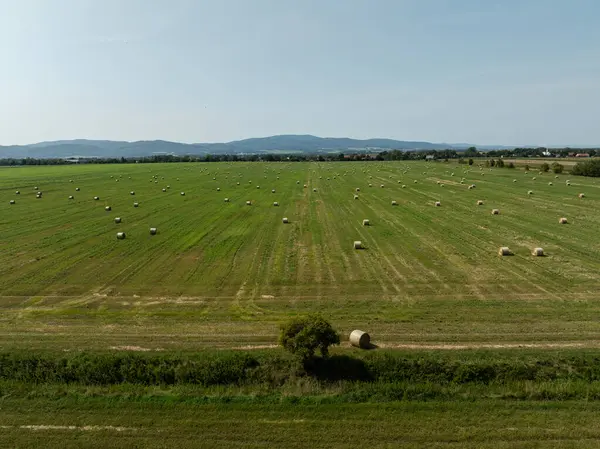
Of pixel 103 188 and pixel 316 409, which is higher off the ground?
pixel 103 188

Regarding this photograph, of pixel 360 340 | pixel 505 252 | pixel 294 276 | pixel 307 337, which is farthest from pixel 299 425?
pixel 505 252

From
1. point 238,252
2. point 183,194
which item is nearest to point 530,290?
point 238,252

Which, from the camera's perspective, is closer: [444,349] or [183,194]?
[444,349]

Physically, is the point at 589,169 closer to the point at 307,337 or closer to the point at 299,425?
the point at 307,337

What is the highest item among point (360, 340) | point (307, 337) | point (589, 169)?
point (589, 169)

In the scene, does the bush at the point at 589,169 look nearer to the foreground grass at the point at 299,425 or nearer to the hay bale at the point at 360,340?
the hay bale at the point at 360,340

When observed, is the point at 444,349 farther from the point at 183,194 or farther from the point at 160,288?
the point at 183,194

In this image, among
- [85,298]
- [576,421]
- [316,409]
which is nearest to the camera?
[576,421]
